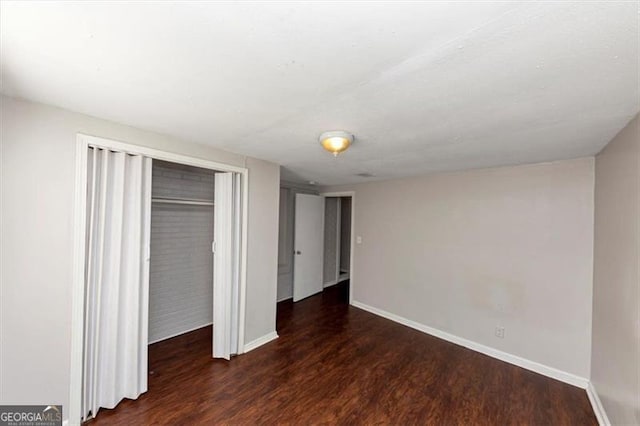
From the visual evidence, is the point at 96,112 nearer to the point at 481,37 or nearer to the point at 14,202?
the point at 14,202

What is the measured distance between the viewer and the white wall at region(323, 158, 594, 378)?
8.39ft

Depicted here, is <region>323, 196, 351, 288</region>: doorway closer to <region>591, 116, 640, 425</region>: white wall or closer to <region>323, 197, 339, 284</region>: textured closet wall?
<region>323, 197, 339, 284</region>: textured closet wall

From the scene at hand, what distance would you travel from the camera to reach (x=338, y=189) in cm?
496

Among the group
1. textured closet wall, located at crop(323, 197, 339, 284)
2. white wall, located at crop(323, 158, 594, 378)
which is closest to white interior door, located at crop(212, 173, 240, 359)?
white wall, located at crop(323, 158, 594, 378)

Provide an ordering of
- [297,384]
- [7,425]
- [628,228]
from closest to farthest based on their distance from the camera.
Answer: [7,425] < [628,228] < [297,384]

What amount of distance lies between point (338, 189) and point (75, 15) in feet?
13.9

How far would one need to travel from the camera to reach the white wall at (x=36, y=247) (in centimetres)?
156

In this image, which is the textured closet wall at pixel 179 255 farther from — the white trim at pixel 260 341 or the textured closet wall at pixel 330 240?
the textured closet wall at pixel 330 240

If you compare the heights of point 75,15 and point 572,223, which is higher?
point 75,15

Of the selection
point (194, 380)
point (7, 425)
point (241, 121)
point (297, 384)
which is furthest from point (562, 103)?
point (7, 425)

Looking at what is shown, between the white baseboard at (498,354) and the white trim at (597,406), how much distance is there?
13 centimetres

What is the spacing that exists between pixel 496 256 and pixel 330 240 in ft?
11.0

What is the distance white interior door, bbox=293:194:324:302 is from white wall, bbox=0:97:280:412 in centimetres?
318

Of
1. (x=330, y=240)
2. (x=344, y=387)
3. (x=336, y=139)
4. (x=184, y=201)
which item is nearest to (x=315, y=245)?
(x=330, y=240)
